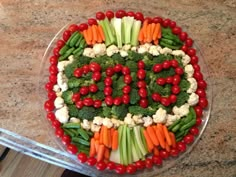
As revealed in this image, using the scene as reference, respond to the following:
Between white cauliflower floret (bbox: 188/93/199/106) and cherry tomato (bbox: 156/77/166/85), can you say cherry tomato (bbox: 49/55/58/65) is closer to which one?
cherry tomato (bbox: 156/77/166/85)

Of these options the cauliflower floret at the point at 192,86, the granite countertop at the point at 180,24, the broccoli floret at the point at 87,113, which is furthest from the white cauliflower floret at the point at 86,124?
the cauliflower floret at the point at 192,86

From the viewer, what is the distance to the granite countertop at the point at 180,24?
3.74 feet

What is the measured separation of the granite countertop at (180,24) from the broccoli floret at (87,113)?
126mm

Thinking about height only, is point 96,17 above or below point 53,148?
above

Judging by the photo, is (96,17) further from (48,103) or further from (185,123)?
(185,123)

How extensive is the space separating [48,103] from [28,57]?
19cm

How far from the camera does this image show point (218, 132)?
3.84ft

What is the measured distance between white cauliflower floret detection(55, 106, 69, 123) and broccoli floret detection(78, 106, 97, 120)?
38 millimetres

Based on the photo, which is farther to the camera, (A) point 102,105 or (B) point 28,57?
(B) point 28,57

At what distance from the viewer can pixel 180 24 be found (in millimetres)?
1316

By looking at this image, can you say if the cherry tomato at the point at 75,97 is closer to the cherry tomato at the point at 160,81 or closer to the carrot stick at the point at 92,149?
the carrot stick at the point at 92,149

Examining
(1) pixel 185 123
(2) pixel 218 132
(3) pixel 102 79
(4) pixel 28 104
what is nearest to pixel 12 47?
(4) pixel 28 104

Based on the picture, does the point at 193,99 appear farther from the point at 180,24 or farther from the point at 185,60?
the point at 180,24

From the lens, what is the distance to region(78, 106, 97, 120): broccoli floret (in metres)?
1.12
